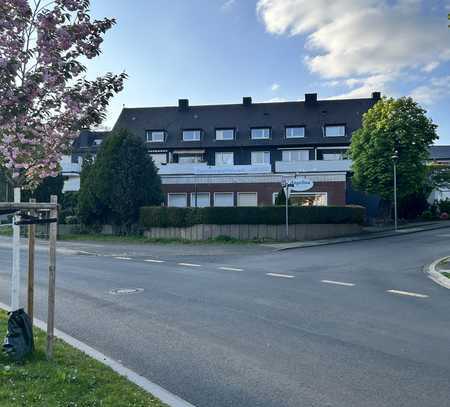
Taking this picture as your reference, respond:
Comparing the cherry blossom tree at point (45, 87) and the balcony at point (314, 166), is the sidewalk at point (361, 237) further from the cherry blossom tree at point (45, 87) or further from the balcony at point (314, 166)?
the cherry blossom tree at point (45, 87)

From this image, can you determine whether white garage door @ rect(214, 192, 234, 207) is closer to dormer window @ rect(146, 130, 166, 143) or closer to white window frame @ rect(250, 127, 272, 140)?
white window frame @ rect(250, 127, 272, 140)

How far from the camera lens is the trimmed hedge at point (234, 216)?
25641mm

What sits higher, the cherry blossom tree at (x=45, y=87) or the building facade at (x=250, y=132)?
the building facade at (x=250, y=132)

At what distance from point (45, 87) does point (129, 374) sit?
3.33 metres

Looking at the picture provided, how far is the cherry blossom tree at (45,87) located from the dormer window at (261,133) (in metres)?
42.3

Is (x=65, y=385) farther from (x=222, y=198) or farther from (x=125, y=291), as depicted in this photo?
(x=222, y=198)

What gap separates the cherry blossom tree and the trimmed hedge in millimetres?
19571

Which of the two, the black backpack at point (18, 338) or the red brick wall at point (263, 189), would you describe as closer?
the black backpack at point (18, 338)

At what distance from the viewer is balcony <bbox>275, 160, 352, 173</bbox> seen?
35688mm

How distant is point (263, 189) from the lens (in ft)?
110

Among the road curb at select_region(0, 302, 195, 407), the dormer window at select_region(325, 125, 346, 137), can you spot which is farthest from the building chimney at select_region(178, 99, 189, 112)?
the road curb at select_region(0, 302, 195, 407)

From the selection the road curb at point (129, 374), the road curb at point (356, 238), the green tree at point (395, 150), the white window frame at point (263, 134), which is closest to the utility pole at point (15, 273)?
the road curb at point (129, 374)

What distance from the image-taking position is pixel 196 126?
1954 inches

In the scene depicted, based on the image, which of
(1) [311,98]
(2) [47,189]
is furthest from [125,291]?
(1) [311,98]
